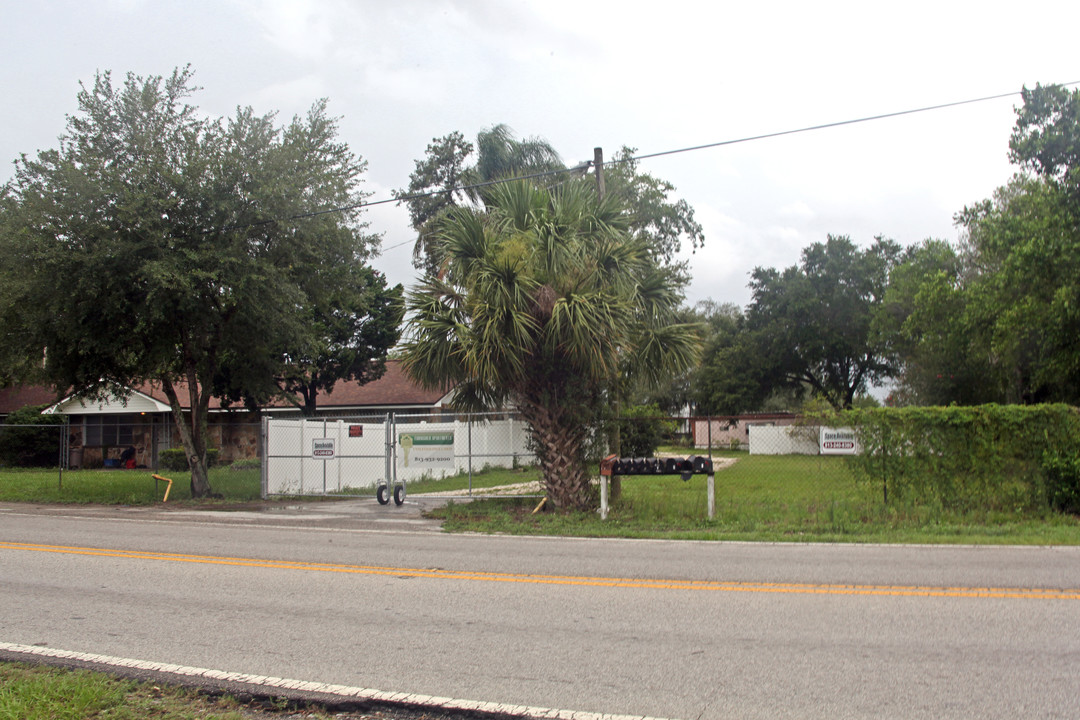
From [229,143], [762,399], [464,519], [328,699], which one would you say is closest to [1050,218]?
[464,519]

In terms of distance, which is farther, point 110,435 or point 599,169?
point 110,435

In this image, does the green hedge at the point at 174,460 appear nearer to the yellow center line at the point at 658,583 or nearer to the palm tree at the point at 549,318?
the palm tree at the point at 549,318

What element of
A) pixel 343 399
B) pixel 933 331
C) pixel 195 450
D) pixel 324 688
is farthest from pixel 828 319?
pixel 324 688

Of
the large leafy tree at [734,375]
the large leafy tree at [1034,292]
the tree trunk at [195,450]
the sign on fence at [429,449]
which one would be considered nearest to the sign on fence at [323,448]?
the sign on fence at [429,449]

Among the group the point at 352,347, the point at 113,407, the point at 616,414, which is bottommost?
the point at 616,414

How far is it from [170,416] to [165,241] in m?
21.9

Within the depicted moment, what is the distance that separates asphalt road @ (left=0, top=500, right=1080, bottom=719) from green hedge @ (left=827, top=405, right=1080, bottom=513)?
2765 mm

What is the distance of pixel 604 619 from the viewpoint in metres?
7.08

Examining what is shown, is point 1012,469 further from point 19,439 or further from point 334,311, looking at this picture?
point 19,439

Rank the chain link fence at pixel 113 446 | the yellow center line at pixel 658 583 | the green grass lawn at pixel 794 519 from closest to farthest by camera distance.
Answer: the yellow center line at pixel 658 583 < the green grass lawn at pixel 794 519 < the chain link fence at pixel 113 446

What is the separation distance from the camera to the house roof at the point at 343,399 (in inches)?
1412

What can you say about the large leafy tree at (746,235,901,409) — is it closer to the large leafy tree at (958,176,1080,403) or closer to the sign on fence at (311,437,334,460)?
the large leafy tree at (958,176,1080,403)

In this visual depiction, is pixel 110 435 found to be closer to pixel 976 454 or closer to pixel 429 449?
pixel 429 449

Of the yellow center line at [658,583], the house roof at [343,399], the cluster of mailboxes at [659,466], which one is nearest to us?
the yellow center line at [658,583]
